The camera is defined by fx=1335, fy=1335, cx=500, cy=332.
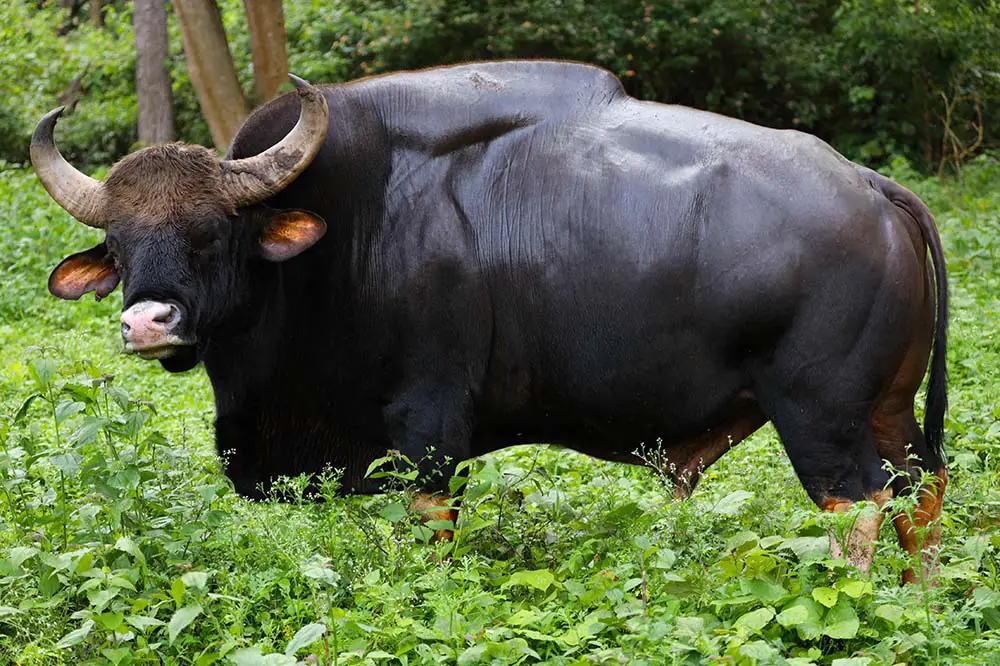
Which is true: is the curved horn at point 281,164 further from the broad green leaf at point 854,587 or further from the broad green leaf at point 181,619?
the broad green leaf at point 854,587

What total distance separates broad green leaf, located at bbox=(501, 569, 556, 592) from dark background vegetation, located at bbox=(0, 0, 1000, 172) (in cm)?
1185

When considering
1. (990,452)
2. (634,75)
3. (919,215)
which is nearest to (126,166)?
(919,215)

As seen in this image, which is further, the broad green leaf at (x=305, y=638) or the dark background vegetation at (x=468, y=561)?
the dark background vegetation at (x=468, y=561)

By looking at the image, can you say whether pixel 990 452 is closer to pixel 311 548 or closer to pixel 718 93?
pixel 311 548

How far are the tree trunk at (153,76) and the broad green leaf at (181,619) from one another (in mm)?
14181

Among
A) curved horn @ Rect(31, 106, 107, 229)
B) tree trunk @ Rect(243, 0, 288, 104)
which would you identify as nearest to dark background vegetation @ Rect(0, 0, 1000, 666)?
curved horn @ Rect(31, 106, 107, 229)

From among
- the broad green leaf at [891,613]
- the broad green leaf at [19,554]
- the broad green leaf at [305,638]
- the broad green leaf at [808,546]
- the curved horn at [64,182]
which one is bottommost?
the broad green leaf at [891,613]

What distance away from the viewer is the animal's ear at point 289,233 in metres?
5.49

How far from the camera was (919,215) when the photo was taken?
5.54m

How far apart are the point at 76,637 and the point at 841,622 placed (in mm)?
2471

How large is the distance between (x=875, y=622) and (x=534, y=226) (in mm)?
2134

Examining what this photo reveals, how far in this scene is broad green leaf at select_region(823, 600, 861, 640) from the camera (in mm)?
4277

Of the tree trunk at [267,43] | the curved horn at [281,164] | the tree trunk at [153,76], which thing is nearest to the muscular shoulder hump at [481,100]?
the curved horn at [281,164]

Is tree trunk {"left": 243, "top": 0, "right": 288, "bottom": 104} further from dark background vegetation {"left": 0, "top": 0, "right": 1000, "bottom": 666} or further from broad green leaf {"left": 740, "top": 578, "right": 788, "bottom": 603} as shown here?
broad green leaf {"left": 740, "top": 578, "right": 788, "bottom": 603}
